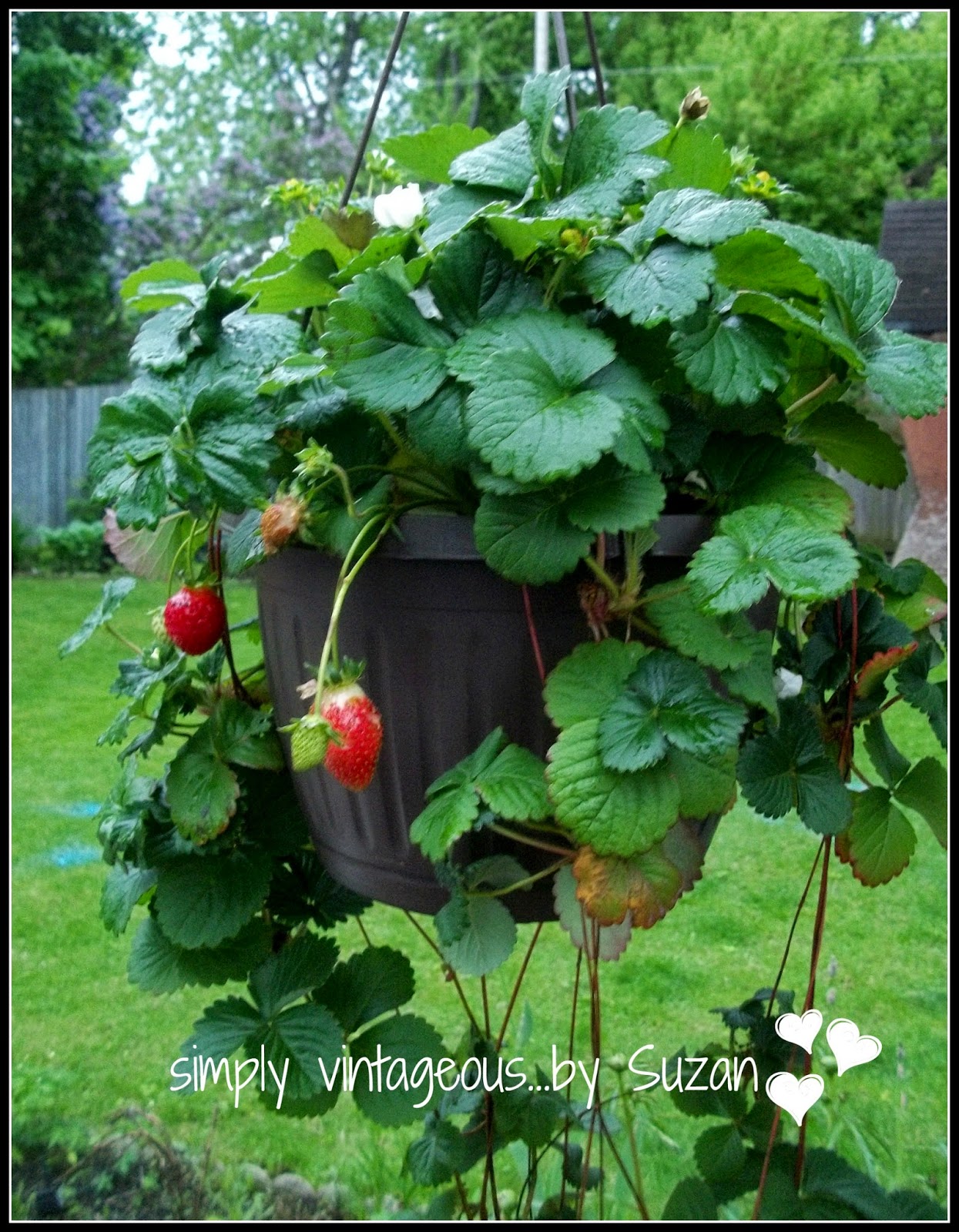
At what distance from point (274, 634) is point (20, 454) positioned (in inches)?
203

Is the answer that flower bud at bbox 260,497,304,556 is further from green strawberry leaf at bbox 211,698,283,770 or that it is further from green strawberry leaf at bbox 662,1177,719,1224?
green strawberry leaf at bbox 662,1177,719,1224

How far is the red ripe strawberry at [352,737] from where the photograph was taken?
57 cm

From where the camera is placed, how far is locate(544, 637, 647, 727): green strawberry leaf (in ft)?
1.86

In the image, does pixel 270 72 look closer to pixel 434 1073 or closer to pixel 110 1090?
pixel 110 1090

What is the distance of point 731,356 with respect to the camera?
0.59 metres

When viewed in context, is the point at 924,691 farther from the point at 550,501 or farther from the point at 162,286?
the point at 162,286

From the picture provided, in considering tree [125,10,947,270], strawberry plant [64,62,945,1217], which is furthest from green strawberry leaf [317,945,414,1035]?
tree [125,10,947,270]

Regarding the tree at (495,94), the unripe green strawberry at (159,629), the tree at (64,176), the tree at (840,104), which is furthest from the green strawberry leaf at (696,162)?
the tree at (64,176)

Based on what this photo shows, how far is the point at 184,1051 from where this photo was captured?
768mm

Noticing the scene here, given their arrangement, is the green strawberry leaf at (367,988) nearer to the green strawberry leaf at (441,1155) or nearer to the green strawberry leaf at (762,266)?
the green strawberry leaf at (441,1155)

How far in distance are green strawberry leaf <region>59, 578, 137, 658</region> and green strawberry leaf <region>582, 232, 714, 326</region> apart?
0.41 meters

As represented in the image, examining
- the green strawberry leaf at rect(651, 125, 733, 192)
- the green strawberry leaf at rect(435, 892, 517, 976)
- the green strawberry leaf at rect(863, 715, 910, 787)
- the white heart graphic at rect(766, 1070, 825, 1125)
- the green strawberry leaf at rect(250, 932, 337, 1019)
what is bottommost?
the white heart graphic at rect(766, 1070, 825, 1125)

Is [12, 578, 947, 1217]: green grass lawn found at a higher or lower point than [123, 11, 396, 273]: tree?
lower

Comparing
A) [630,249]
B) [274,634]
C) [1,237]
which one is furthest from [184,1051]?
[1,237]
